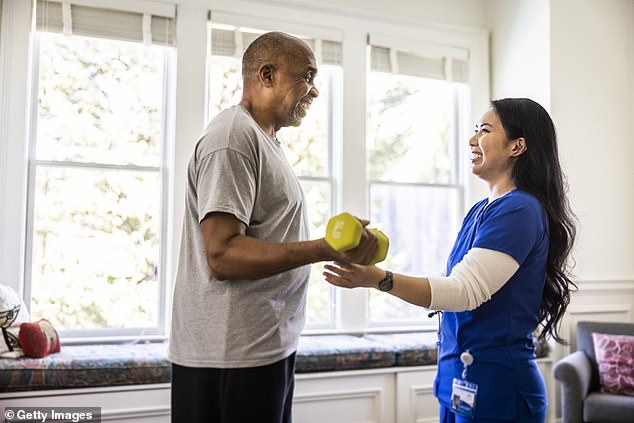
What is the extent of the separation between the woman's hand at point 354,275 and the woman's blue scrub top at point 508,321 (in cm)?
26

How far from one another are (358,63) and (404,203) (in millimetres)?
993

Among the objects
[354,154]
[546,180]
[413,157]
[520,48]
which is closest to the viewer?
[546,180]

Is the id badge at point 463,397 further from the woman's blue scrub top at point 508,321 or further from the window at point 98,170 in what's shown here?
the window at point 98,170

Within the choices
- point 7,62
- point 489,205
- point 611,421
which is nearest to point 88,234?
point 7,62

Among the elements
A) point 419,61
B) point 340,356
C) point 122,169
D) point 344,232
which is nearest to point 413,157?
point 419,61

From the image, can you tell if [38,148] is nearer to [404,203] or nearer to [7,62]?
[7,62]

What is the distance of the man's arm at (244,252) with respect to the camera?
4.42ft

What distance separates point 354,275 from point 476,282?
1.04 ft

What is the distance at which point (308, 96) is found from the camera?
1699mm

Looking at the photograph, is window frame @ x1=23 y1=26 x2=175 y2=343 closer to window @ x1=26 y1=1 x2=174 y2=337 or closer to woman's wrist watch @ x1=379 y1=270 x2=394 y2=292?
window @ x1=26 y1=1 x2=174 y2=337

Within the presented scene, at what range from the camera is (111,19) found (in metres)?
3.40

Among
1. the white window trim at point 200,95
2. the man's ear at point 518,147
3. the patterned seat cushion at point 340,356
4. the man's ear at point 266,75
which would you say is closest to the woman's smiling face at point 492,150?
the man's ear at point 518,147

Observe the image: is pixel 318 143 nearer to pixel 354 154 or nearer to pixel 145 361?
pixel 354 154

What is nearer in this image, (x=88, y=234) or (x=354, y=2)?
(x=88, y=234)
